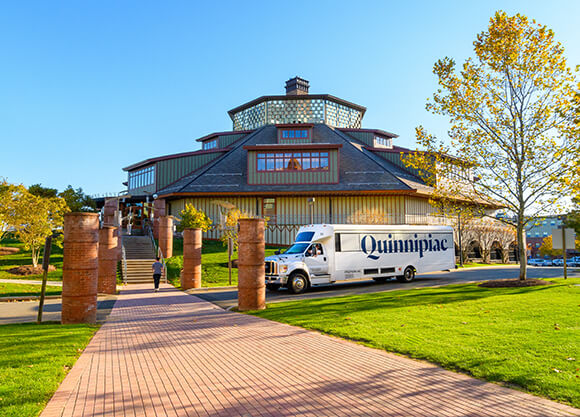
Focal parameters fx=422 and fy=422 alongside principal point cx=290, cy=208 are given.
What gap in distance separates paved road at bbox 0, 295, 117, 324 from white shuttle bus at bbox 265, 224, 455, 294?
670 cm

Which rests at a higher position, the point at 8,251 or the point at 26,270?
the point at 8,251

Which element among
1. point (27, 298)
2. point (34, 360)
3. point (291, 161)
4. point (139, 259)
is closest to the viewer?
point (34, 360)

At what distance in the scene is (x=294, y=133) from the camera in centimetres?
4712

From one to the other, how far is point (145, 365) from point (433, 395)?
459cm

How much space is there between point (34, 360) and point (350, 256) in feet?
47.1

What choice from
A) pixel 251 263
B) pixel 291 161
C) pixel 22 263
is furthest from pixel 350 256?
pixel 291 161

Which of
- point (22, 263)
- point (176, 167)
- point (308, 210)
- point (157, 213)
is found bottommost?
point (22, 263)

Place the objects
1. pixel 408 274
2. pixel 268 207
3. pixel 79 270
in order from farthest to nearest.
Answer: pixel 268 207 → pixel 408 274 → pixel 79 270

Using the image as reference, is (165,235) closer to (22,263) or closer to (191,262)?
(191,262)

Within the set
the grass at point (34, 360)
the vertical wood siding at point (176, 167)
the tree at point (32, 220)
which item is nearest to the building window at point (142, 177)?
the vertical wood siding at point (176, 167)

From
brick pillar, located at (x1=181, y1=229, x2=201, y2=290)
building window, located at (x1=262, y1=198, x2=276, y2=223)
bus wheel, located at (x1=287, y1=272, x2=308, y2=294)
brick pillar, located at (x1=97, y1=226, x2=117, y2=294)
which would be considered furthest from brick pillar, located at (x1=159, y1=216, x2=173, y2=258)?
bus wheel, located at (x1=287, y1=272, x2=308, y2=294)

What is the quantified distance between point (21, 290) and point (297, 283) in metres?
12.2

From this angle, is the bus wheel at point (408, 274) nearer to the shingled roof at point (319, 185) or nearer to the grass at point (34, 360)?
the grass at point (34, 360)

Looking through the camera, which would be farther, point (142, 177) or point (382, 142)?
point (382, 142)
